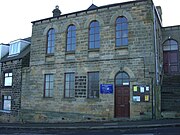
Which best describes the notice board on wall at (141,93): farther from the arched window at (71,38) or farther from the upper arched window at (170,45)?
the upper arched window at (170,45)

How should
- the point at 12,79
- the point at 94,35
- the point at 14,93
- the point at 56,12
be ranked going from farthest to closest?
the point at 56,12 → the point at 12,79 → the point at 14,93 → the point at 94,35

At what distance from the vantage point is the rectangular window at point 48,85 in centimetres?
2011

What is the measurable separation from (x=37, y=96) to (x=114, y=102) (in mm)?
7149

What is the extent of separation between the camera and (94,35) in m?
18.7

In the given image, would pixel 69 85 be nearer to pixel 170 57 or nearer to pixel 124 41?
pixel 124 41

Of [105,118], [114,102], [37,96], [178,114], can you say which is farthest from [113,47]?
[37,96]

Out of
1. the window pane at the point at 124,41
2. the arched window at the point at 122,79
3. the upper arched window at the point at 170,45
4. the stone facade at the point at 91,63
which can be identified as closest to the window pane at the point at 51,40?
the stone facade at the point at 91,63

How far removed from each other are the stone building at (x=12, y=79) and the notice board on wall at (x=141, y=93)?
11.0m

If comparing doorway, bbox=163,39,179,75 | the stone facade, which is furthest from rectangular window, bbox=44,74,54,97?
doorway, bbox=163,39,179,75

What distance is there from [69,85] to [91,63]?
101 inches

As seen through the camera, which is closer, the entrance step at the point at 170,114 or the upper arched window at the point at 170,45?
the entrance step at the point at 170,114

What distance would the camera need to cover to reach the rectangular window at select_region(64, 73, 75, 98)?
1898 cm

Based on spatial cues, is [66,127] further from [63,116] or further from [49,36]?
[49,36]

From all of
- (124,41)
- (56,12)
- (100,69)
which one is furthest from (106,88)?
(56,12)
